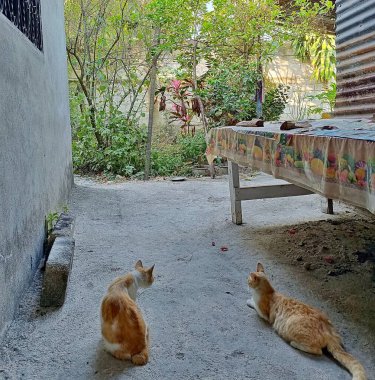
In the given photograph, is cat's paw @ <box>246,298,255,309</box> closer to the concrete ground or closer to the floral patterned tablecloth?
the concrete ground

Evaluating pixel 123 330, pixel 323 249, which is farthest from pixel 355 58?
pixel 123 330

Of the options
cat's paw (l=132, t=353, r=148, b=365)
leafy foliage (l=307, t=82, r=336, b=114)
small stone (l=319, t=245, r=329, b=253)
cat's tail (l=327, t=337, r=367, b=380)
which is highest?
leafy foliage (l=307, t=82, r=336, b=114)

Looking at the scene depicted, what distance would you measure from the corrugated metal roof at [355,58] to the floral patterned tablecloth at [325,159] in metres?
1.60

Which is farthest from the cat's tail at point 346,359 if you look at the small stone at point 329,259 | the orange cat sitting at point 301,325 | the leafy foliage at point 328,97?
the leafy foliage at point 328,97

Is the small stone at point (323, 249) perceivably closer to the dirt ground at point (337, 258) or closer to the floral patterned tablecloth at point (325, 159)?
the dirt ground at point (337, 258)

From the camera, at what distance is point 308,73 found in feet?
38.2

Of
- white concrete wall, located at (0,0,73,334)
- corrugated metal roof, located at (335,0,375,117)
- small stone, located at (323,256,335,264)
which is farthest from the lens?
corrugated metal roof, located at (335,0,375,117)

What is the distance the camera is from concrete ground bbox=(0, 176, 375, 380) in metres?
1.95

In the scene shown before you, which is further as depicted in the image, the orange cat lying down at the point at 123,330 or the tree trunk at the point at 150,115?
the tree trunk at the point at 150,115

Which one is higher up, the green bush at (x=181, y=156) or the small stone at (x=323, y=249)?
the green bush at (x=181, y=156)

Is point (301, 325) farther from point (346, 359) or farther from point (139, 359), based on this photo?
point (139, 359)

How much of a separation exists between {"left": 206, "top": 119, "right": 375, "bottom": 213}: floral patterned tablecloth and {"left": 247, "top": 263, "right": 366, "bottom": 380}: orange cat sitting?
65 cm

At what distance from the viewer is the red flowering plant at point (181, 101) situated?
9586 mm

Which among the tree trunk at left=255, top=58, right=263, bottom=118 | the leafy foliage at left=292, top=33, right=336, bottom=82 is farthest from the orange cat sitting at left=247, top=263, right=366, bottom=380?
the leafy foliage at left=292, top=33, right=336, bottom=82
